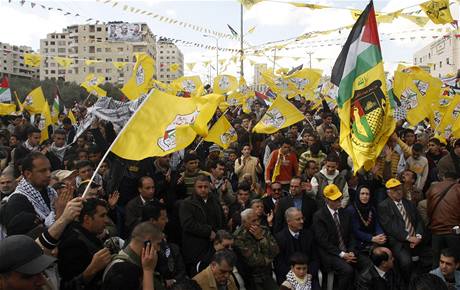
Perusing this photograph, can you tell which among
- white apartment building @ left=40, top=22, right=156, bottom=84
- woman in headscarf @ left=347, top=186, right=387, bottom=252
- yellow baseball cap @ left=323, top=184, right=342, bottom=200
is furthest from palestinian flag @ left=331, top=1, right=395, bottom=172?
white apartment building @ left=40, top=22, right=156, bottom=84

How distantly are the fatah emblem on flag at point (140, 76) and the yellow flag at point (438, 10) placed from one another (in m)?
6.27

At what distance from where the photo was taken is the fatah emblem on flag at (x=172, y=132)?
471 cm

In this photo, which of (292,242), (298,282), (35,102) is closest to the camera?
(298,282)

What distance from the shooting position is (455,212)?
6477 mm

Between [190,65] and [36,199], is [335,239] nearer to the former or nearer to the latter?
[36,199]

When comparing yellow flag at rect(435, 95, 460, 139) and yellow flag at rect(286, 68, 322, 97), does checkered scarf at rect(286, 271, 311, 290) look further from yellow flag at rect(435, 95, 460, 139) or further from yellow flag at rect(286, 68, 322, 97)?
yellow flag at rect(286, 68, 322, 97)


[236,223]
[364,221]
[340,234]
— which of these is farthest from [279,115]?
[340,234]

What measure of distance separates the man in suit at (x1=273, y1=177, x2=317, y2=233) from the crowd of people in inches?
0.6

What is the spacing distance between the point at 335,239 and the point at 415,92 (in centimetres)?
573

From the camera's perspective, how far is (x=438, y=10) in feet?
29.5

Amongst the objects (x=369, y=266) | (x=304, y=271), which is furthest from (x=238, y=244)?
(x=369, y=266)

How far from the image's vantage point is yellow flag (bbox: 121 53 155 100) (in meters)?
11.4

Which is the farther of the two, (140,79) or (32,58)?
(32,58)

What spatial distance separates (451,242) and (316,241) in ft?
5.83
